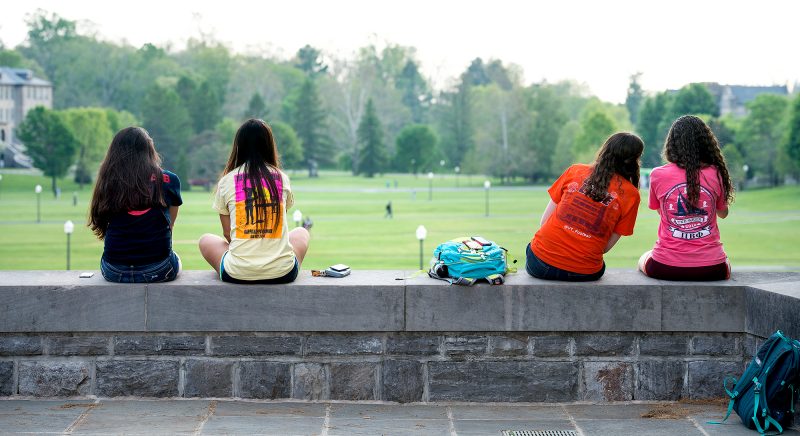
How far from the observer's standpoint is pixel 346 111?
12738 centimetres

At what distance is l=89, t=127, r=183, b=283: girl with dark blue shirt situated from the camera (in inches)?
205

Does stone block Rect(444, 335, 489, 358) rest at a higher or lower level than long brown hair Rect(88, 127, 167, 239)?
lower

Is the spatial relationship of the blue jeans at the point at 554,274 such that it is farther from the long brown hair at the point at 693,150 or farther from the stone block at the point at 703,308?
the long brown hair at the point at 693,150

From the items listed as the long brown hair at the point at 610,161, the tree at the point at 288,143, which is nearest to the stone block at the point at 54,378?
the long brown hair at the point at 610,161

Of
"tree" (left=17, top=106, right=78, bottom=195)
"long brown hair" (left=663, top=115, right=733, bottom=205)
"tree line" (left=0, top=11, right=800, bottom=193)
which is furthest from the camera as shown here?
"tree line" (left=0, top=11, right=800, bottom=193)

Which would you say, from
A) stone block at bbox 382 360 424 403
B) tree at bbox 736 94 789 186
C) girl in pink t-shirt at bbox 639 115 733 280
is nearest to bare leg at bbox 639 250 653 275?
girl in pink t-shirt at bbox 639 115 733 280

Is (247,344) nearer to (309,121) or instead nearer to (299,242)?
(299,242)

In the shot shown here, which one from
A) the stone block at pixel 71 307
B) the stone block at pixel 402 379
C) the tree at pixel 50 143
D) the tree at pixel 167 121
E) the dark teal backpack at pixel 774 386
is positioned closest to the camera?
the dark teal backpack at pixel 774 386

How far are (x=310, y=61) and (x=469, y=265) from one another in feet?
453

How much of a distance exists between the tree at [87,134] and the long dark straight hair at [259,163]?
10213 cm

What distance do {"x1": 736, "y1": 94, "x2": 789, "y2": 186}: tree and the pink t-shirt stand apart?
93.1 metres

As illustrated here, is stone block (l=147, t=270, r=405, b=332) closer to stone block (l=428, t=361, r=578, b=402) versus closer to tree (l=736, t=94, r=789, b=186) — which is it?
stone block (l=428, t=361, r=578, b=402)

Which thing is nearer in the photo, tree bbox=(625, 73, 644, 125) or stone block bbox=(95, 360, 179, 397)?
stone block bbox=(95, 360, 179, 397)

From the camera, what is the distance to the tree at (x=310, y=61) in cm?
13975
